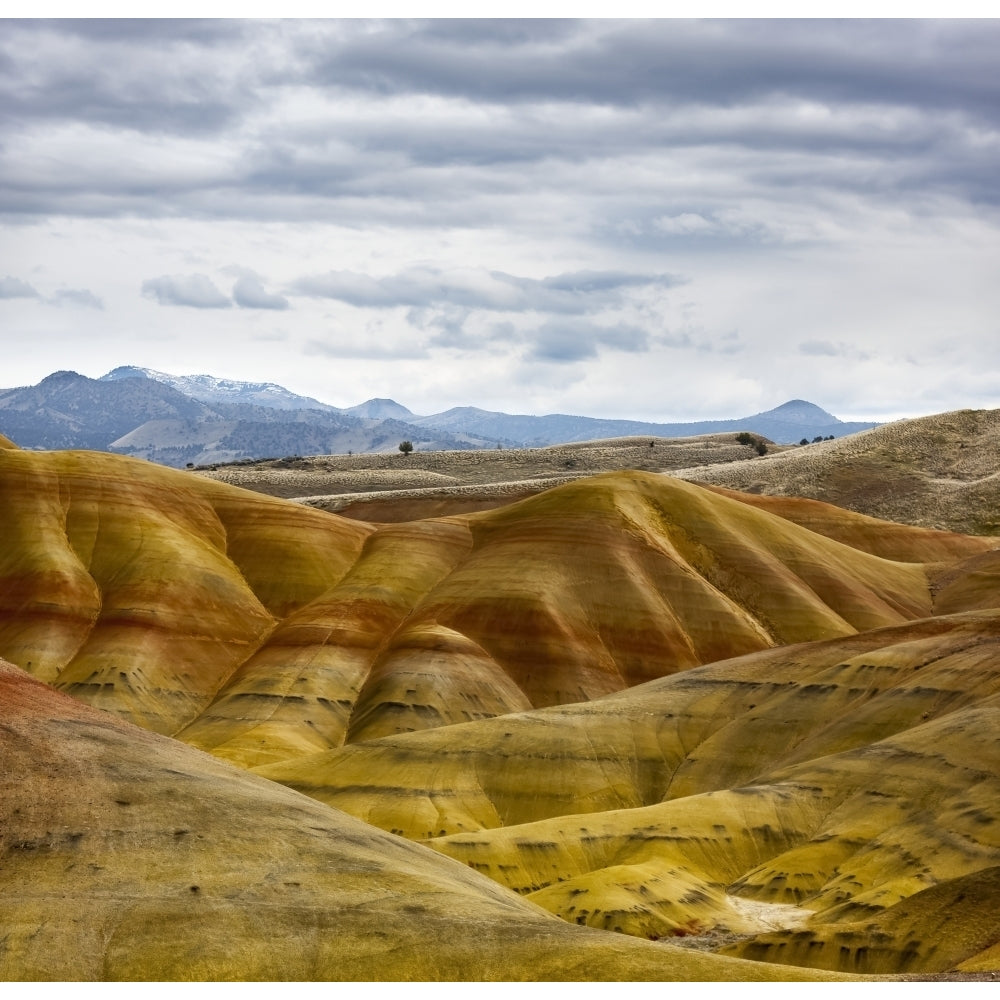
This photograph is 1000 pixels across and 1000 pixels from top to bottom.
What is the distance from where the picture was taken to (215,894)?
5966 centimetres

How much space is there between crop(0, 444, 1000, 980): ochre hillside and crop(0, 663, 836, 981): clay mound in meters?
0.16

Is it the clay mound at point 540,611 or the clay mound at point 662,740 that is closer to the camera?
the clay mound at point 662,740

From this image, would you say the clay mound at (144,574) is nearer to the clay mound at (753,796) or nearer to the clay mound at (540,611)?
the clay mound at (540,611)

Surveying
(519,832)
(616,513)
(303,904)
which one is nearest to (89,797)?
(303,904)

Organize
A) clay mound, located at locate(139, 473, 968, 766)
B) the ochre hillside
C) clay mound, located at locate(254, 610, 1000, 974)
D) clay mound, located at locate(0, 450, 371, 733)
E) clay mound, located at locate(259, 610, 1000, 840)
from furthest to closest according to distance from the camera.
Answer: clay mound, located at locate(0, 450, 371, 733) → clay mound, located at locate(139, 473, 968, 766) → clay mound, located at locate(259, 610, 1000, 840) → clay mound, located at locate(254, 610, 1000, 974) → the ochre hillside

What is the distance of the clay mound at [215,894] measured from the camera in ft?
181

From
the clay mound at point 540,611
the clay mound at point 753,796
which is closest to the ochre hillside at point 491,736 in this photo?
the clay mound at point 753,796

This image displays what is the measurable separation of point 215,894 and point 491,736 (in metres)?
59.0

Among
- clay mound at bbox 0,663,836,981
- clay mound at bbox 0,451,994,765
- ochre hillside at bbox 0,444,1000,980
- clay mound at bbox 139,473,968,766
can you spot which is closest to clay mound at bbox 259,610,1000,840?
ochre hillside at bbox 0,444,1000,980

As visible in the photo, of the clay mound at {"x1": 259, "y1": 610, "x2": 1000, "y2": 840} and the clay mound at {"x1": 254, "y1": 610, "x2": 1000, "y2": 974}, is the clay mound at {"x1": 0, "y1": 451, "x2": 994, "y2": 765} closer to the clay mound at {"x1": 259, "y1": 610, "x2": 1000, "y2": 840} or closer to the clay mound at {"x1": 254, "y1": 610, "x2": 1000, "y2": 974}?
the clay mound at {"x1": 259, "y1": 610, "x2": 1000, "y2": 840}

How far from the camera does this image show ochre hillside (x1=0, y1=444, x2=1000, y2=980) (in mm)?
59156

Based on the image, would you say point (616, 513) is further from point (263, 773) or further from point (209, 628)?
point (263, 773)

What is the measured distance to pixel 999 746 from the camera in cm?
9031

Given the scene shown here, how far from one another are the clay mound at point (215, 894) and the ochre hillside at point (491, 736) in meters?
0.16
